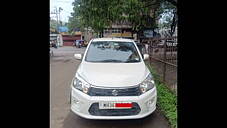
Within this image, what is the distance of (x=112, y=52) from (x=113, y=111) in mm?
1694

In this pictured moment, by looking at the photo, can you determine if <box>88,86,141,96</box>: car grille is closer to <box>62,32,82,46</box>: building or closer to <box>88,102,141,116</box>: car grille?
<box>88,102,141,116</box>: car grille

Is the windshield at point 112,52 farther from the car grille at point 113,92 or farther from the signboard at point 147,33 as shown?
the signboard at point 147,33

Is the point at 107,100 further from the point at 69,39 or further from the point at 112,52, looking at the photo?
the point at 69,39

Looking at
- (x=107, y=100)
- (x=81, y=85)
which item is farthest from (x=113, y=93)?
(x=81, y=85)

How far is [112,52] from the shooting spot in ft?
15.6

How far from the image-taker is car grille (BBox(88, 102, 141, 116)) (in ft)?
11.1

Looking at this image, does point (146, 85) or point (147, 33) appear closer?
point (146, 85)
